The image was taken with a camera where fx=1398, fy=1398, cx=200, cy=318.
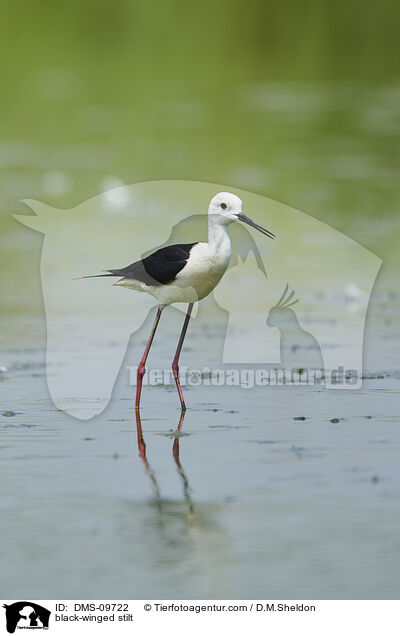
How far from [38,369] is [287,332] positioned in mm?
1991

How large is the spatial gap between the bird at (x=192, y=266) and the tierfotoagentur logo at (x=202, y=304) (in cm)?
4

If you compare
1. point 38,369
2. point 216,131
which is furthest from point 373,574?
point 216,131

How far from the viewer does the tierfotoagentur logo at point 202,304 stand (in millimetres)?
9141

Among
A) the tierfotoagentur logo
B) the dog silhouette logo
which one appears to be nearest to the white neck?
the tierfotoagentur logo

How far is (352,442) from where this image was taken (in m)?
7.33

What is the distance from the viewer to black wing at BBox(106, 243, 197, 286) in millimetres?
8602

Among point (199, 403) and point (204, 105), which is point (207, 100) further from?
point (199, 403)

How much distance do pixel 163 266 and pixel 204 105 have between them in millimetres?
14608

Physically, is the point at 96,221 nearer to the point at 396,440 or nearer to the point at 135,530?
the point at 396,440
